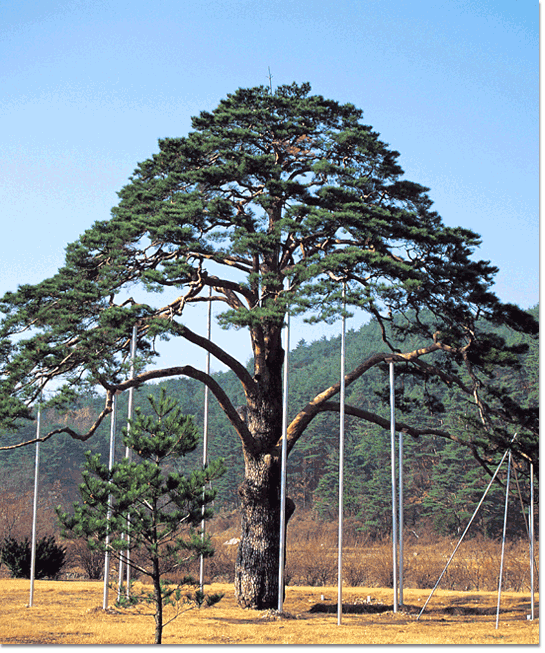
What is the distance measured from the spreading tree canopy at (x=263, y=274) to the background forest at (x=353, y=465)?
13333mm

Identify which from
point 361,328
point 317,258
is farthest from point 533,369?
point 361,328

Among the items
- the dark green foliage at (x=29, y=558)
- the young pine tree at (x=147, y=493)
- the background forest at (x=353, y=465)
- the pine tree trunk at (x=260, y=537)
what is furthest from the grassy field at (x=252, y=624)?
the background forest at (x=353, y=465)

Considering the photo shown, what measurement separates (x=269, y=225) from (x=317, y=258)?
1979 millimetres

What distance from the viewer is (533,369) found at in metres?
25.4

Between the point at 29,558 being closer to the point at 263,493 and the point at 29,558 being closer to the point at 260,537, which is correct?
the point at 260,537

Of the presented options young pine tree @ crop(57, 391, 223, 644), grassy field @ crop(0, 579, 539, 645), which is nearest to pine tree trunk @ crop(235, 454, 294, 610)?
grassy field @ crop(0, 579, 539, 645)

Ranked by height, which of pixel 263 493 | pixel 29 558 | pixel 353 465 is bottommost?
pixel 29 558

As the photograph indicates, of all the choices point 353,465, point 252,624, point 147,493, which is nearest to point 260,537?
point 252,624

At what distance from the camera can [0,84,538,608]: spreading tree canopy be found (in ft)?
35.7

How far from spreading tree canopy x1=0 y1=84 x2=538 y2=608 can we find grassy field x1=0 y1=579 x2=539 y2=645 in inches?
65.1

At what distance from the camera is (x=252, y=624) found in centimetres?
965

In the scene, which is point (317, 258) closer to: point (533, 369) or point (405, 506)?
point (533, 369)

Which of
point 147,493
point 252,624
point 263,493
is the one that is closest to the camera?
point 147,493

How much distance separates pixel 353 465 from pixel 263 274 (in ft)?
75.6
